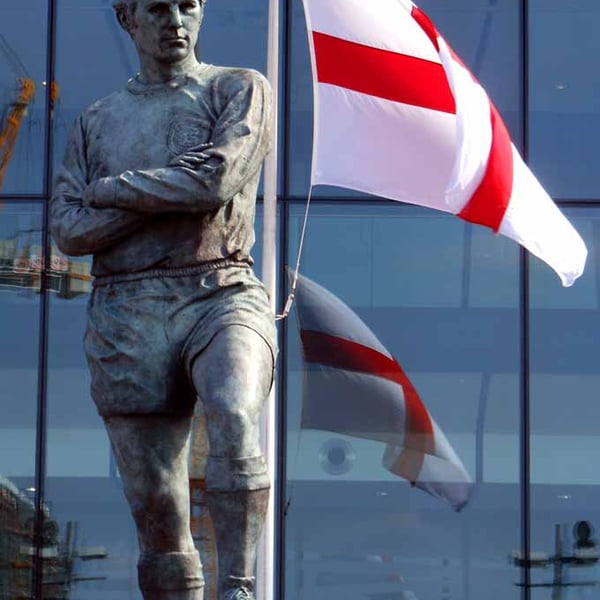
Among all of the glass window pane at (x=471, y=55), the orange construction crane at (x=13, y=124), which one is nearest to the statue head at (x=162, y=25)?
the glass window pane at (x=471, y=55)

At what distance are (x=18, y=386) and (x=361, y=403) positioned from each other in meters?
2.45

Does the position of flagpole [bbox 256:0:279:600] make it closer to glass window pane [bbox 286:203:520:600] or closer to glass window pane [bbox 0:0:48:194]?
glass window pane [bbox 286:203:520:600]

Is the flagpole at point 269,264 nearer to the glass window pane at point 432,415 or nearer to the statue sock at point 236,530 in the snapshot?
the glass window pane at point 432,415

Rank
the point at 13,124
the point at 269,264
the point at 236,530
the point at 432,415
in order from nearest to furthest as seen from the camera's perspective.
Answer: the point at 236,530 < the point at 269,264 < the point at 432,415 < the point at 13,124

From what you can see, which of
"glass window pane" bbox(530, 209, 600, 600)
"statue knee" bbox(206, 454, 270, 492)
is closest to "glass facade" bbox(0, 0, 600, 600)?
"glass window pane" bbox(530, 209, 600, 600)

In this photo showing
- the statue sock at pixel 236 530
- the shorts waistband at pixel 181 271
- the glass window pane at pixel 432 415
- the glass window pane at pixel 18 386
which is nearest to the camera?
the statue sock at pixel 236 530

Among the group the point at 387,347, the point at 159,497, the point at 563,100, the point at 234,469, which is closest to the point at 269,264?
the point at 387,347

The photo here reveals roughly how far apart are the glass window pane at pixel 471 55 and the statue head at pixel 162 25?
7.84 meters

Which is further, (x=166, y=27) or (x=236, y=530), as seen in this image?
(x=166, y=27)

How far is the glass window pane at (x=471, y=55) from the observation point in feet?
49.0

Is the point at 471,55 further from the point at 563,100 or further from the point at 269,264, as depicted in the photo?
the point at 269,264

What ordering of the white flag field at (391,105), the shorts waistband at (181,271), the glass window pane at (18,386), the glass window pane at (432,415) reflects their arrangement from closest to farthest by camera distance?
the shorts waistband at (181,271)
the white flag field at (391,105)
the glass window pane at (432,415)
the glass window pane at (18,386)

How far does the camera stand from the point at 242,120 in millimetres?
6840

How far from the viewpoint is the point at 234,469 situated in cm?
638
